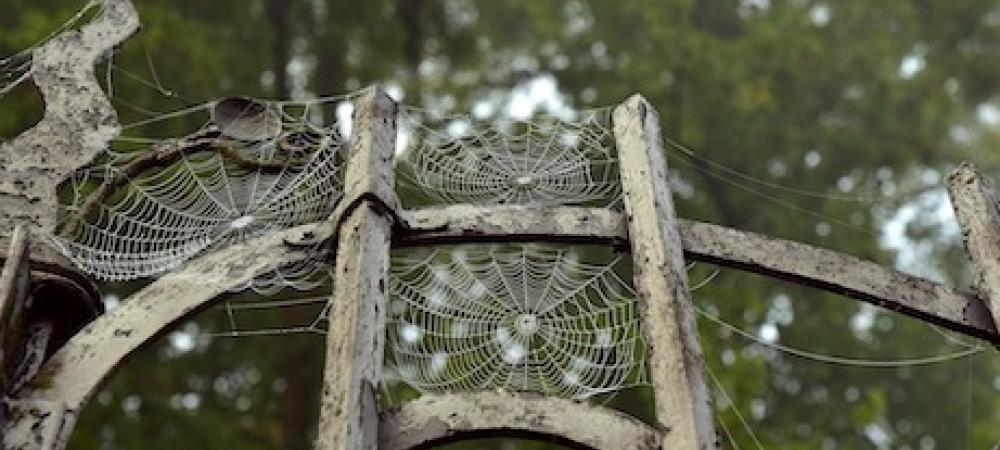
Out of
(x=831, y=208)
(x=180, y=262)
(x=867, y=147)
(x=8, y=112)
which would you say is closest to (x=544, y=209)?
Result: (x=180, y=262)

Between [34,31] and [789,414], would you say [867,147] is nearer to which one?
[789,414]

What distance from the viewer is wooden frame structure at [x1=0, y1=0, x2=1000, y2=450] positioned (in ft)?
5.68

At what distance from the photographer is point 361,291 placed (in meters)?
1.83

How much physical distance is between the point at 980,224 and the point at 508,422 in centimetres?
105

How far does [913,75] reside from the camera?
8.71m

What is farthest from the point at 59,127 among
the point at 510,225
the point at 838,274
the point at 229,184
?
the point at 838,274

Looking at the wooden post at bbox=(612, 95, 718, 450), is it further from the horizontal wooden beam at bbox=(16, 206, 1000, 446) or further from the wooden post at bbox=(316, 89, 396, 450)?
the wooden post at bbox=(316, 89, 396, 450)

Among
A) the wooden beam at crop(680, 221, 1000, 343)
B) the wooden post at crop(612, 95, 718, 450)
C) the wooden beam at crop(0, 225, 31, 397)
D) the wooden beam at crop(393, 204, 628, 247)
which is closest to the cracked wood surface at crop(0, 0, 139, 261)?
the wooden beam at crop(0, 225, 31, 397)

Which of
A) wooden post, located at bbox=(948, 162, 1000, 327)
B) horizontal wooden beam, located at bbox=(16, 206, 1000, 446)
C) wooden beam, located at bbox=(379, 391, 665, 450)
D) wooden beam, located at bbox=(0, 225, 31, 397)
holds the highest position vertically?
wooden post, located at bbox=(948, 162, 1000, 327)

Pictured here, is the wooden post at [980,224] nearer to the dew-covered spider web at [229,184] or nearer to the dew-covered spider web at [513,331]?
the dew-covered spider web at [513,331]

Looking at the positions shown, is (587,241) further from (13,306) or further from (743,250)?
(13,306)

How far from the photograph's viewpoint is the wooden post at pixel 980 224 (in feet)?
7.09

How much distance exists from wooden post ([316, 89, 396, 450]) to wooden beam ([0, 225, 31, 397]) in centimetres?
47

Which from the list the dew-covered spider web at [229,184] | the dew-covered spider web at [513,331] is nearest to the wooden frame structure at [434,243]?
the dew-covered spider web at [229,184]
